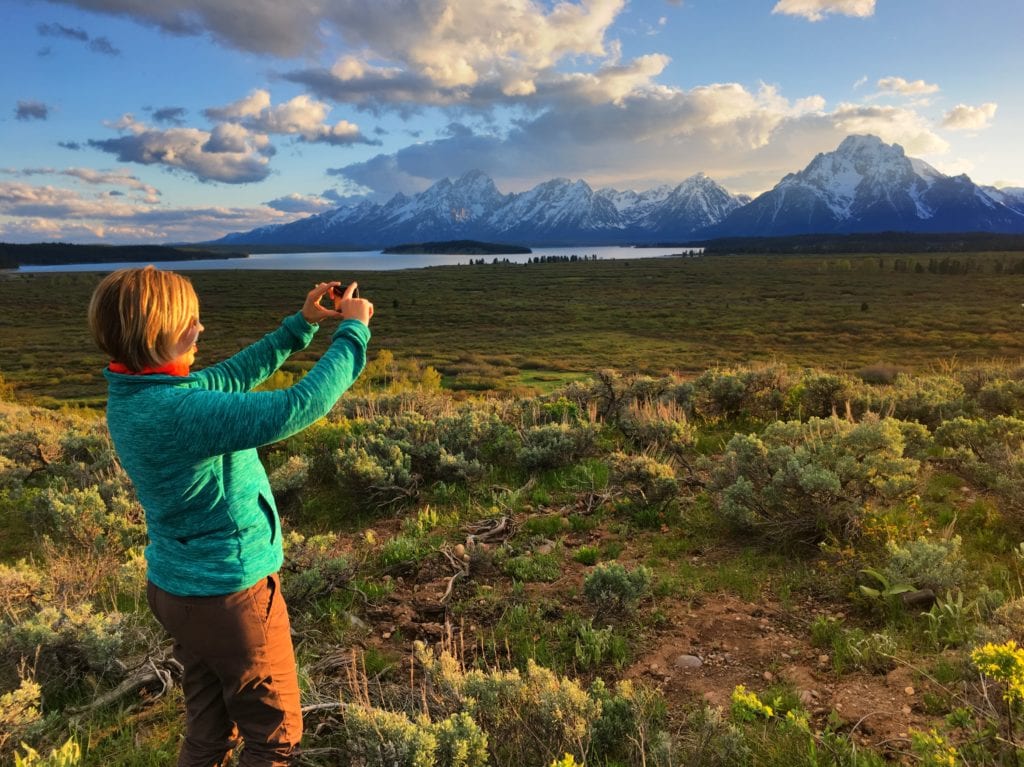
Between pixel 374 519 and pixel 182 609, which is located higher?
pixel 182 609

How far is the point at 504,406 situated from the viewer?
10922 millimetres

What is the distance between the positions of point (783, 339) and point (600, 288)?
149 feet

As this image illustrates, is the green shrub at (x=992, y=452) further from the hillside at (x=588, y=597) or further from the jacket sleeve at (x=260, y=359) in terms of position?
A: the jacket sleeve at (x=260, y=359)

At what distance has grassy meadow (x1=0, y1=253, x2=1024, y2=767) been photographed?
2.70m

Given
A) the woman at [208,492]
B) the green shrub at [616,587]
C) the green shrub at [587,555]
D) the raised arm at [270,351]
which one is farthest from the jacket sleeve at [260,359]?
the green shrub at [587,555]

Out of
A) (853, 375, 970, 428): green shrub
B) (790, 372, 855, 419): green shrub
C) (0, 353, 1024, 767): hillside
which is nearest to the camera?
(0, 353, 1024, 767): hillside

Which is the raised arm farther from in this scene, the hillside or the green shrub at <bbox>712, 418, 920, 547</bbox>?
the green shrub at <bbox>712, 418, 920, 547</bbox>

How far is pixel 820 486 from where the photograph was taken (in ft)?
15.7

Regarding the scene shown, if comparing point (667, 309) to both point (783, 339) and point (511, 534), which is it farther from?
point (511, 534)

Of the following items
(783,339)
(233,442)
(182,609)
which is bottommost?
(783,339)

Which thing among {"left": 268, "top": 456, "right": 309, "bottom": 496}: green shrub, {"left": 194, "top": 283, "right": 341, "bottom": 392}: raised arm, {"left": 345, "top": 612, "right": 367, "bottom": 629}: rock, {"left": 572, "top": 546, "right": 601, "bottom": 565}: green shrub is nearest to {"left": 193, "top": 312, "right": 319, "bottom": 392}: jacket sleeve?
{"left": 194, "top": 283, "right": 341, "bottom": 392}: raised arm

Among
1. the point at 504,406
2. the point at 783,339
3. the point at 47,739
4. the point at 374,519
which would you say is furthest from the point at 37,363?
the point at 783,339

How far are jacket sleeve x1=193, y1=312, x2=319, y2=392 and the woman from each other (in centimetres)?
19

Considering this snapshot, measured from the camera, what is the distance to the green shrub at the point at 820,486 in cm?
476
